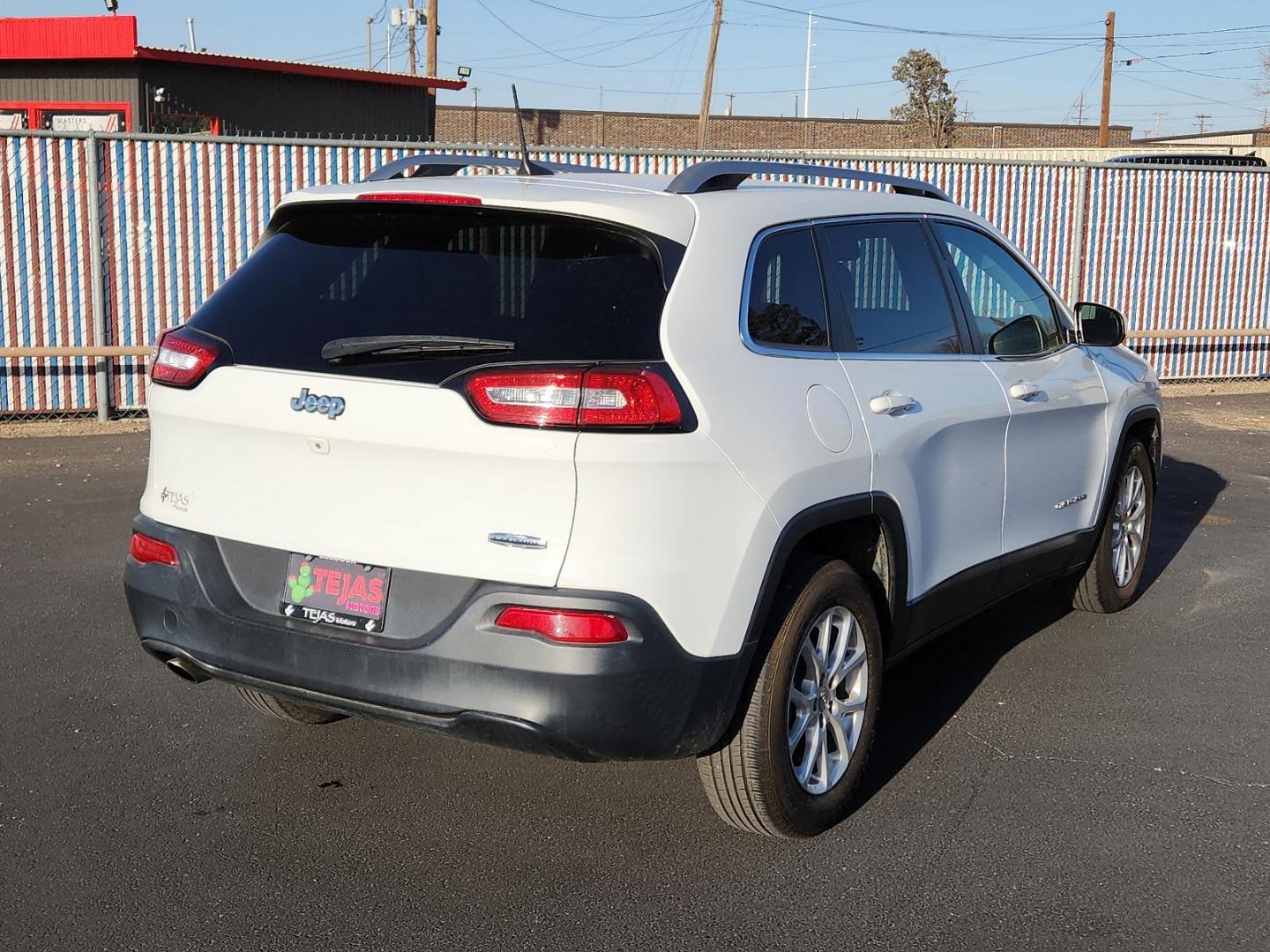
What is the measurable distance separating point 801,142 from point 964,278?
50.9 metres

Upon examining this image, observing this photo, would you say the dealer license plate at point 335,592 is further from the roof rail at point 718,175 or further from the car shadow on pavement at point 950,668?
the car shadow on pavement at point 950,668

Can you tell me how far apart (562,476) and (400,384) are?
0.48 m

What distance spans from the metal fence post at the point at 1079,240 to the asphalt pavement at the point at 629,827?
29.9 feet

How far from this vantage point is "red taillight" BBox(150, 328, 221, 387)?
3.85 m

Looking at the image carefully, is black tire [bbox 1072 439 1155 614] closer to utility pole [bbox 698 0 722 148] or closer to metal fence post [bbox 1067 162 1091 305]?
metal fence post [bbox 1067 162 1091 305]

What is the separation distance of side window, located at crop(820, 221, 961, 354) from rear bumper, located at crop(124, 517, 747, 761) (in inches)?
51.8

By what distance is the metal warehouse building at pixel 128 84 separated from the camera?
68.9 ft

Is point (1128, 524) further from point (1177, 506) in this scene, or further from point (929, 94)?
point (929, 94)

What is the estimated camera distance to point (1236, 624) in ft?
20.6

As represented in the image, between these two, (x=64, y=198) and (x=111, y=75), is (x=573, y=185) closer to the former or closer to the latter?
(x=64, y=198)

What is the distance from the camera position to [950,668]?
18.6ft

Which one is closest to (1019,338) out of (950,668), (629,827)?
(950,668)

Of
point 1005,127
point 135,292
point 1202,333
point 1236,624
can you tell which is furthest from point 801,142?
point 1236,624

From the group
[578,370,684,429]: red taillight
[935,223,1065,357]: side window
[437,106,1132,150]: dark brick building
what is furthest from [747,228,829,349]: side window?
[437,106,1132,150]: dark brick building
